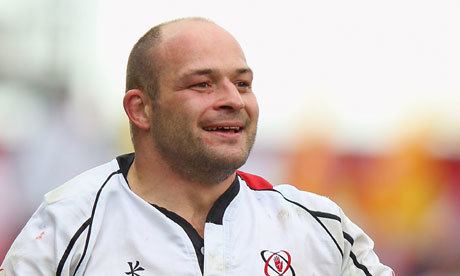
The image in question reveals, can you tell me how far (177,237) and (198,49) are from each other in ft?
1.57

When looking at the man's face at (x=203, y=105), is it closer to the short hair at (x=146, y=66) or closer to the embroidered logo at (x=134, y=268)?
the short hair at (x=146, y=66)

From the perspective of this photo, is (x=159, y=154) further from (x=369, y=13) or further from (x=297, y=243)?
(x=369, y=13)

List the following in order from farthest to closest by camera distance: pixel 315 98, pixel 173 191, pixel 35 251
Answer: pixel 315 98
pixel 173 191
pixel 35 251

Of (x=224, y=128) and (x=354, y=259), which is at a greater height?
(x=224, y=128)

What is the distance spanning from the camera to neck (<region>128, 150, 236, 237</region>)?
8.32 ft

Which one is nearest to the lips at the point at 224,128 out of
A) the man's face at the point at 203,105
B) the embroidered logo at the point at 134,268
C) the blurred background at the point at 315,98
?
the man's face at the point at 203,105

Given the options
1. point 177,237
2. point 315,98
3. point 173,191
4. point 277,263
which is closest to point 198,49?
point 173,191

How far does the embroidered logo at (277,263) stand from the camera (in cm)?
247

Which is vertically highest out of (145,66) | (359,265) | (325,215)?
(145,66)

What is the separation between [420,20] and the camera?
5.05 m

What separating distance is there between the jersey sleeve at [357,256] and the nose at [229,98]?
0.45 meters

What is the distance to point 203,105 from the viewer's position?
96.0 inches

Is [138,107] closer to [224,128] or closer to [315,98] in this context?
[224,128]

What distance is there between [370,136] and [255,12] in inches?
33.4
